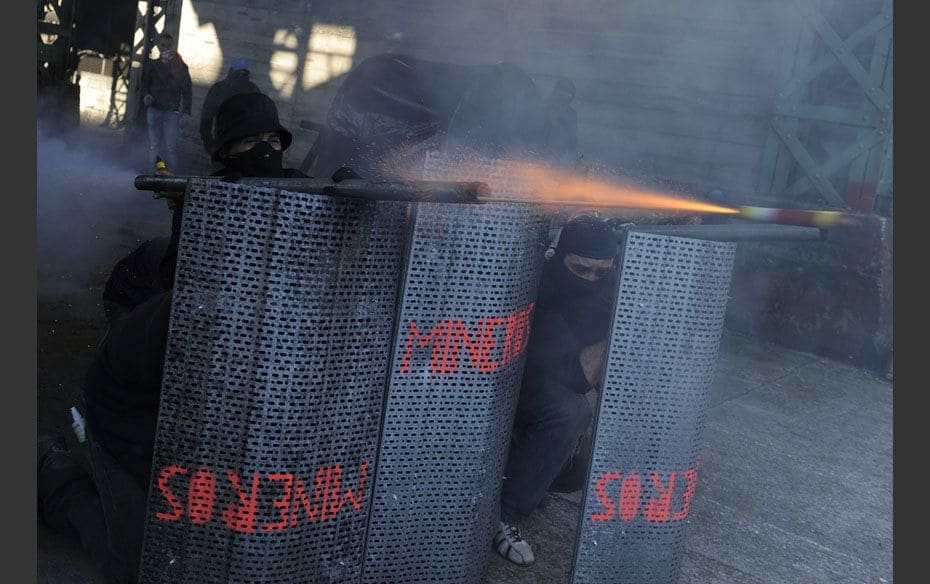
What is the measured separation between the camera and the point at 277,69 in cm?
1126

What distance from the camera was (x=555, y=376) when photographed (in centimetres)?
338

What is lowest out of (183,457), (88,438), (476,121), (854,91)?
(88,438)

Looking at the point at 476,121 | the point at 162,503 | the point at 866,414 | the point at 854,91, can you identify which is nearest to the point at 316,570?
the point at 162,503

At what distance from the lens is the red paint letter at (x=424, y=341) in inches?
104

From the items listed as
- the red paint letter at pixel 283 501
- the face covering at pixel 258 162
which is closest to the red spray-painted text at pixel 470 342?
the red paint letter at pixel 283 501

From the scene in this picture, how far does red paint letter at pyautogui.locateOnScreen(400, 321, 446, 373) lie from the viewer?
2.65 metres

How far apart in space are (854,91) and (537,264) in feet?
17.2

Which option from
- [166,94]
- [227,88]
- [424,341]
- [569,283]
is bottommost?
[424,341]

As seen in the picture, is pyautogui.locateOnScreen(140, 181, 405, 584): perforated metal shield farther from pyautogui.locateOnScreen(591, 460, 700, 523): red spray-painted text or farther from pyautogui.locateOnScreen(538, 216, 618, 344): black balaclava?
pyautogui.locateOnScreen(538, 216, 618, 344): black balaclava

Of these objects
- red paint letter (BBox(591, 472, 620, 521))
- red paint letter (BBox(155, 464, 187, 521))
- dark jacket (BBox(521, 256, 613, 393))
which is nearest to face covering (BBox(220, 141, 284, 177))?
red paint letter (BBox(155, 464, 187, 521))

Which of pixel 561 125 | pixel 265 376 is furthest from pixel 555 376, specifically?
pixel 561 125

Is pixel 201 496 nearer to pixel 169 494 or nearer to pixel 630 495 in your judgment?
pixel 169 494

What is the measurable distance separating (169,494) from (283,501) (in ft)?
1.00

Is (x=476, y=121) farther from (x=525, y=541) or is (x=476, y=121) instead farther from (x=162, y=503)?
(x=162, y=503)
